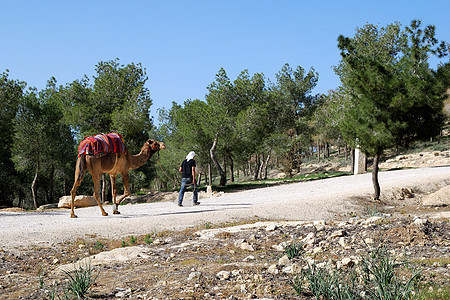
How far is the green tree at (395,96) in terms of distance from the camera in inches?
639

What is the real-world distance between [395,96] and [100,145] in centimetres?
1153

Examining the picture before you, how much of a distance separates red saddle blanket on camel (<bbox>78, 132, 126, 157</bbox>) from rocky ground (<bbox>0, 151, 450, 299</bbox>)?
14.6ft

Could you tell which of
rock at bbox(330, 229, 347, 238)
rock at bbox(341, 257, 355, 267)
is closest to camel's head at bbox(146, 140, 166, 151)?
rock at bbox(330, 229, 347, 238)

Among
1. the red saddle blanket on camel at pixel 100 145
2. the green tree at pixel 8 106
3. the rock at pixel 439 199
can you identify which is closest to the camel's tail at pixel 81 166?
the red saddle blanket on camel at pixel 100 145

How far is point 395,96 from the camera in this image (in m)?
16.3

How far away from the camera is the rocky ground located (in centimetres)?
583

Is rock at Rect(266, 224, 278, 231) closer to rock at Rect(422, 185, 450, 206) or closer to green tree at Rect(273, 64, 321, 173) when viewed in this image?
rock at Rect(422, 185, 450, 206)

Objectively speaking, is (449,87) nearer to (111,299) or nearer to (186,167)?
(186,167)

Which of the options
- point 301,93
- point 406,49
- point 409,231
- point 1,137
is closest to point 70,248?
point 409,231

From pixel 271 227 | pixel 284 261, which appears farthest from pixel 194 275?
pixel 271 227

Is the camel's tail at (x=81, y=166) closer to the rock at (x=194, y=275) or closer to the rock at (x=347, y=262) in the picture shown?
the rock at (x=194, y=275)

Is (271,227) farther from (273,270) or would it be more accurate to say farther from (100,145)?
(100,145)

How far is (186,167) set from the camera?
17.1 metres

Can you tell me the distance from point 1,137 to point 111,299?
30.3m
